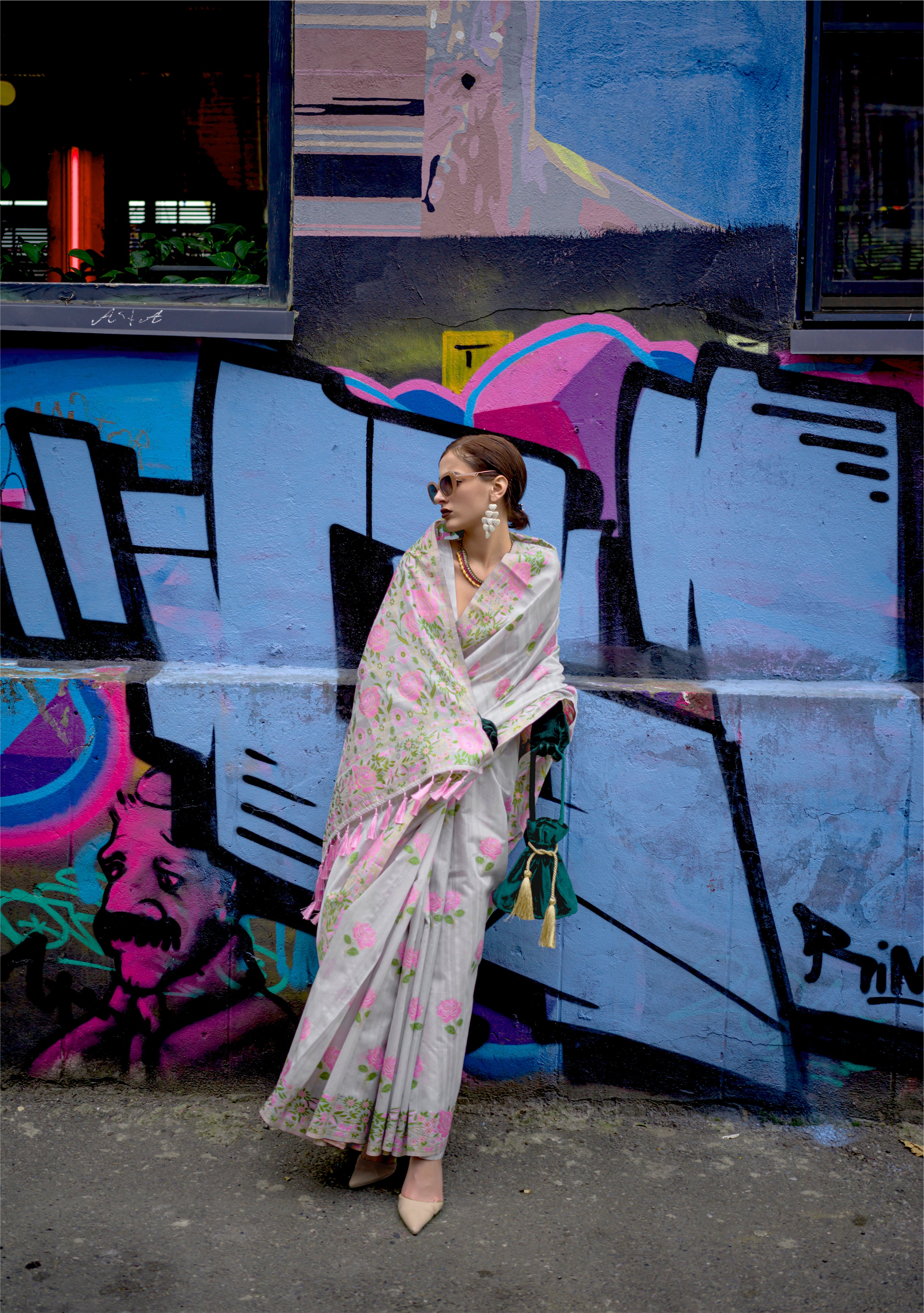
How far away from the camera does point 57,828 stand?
341cm

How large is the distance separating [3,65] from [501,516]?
2.44m

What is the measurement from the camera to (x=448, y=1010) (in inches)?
110

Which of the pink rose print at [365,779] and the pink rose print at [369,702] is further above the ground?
the pink rose print at [369,702]

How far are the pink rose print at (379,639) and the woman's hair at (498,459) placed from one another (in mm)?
466

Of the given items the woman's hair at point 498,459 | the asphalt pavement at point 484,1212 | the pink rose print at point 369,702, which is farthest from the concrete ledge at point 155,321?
the asphalt pavement at point 484,1212

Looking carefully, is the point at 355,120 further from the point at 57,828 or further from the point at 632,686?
the point at 57,828

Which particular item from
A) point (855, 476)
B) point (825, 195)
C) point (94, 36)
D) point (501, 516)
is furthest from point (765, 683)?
point (94, 36)

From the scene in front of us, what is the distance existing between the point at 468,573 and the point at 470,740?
1.49 feet

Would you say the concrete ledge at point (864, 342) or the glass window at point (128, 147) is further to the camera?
the glass window at point (128, 147)

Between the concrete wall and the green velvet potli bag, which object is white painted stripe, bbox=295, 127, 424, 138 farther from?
the green velvet potli bag

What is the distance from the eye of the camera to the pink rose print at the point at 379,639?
290cm

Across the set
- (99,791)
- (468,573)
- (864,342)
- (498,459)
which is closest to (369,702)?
(468,573)

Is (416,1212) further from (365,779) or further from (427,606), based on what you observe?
(427,606)

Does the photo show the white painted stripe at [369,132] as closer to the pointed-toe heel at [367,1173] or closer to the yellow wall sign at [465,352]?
the yellow wall sign at [465,352]
